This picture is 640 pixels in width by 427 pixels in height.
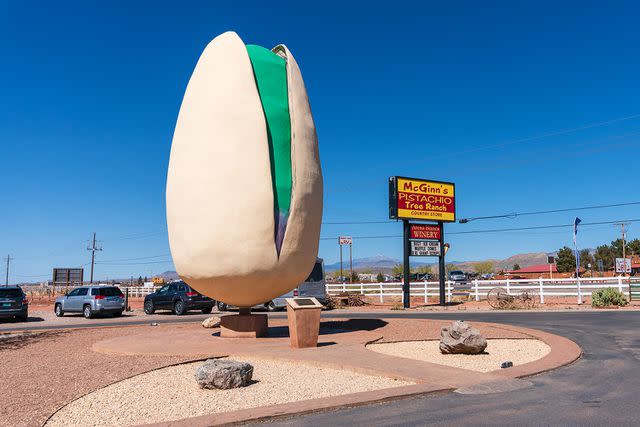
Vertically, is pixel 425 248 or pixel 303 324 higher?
pixel 425 248

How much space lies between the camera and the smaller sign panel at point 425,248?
29047mm

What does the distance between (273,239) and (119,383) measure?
4.72 m

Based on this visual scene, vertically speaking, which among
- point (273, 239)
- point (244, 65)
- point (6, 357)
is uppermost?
point (244, 65)

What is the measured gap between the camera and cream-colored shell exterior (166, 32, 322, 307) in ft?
38.4

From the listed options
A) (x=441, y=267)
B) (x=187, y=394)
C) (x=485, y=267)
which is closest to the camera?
(x=187, y=394)

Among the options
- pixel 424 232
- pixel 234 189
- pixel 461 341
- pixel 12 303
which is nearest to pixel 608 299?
pixel 424 232

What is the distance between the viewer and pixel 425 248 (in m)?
29.3

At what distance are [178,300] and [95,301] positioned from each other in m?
3.94

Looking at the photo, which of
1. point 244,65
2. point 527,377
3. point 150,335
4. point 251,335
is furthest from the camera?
point 150,335

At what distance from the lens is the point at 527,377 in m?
8.05

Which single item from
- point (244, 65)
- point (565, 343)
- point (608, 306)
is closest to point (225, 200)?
point (244, 65)

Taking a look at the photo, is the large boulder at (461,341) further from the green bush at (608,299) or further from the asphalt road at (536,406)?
the green bush at (608,299)

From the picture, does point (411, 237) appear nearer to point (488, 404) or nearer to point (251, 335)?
point (251, 335)

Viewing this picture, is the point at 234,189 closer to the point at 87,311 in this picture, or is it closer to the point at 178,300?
the point at 178,300
